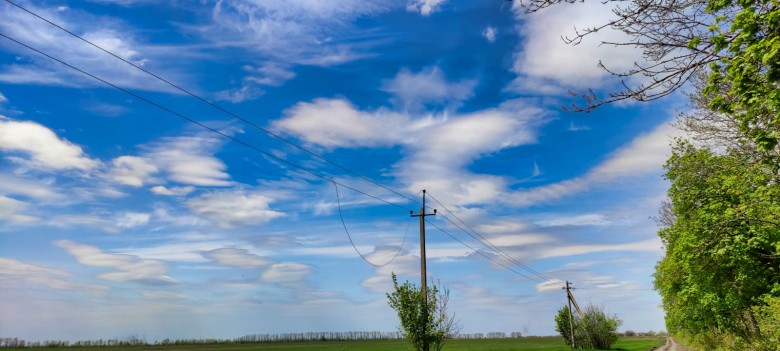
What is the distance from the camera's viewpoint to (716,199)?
2953 centimetres

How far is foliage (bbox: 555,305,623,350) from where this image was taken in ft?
238

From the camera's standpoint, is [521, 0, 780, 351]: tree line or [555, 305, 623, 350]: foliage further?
[555, 305, 623, 350]: foliage

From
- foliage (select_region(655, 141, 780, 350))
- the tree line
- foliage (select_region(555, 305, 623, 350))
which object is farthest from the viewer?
foliage (select_region(555, 305, 623, 350))

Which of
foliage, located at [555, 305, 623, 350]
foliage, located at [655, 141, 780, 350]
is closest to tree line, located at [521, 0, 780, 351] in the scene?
foliage, located at [655, 141, 780, 350]

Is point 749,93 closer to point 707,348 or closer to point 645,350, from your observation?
point 707,348

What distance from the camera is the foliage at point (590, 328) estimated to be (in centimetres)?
7250

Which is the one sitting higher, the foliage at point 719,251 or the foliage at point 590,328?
the foliage at point 719,251

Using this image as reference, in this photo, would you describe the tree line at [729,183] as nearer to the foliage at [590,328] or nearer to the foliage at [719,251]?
the foliage at [719,251]

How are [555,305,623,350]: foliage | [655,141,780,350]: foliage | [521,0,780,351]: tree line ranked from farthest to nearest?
1. [555,305,623,350]: foliage
2. [655,141,780,350]: foliage
3. [521,0,780,351]: tree line

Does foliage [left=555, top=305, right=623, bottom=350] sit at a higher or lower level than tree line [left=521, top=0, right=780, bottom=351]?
lower

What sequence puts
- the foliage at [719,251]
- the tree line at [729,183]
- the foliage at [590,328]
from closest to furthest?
1. the tree line at [729,183]
2. the foliage at [719,251]
3. the foliage at [590,328]

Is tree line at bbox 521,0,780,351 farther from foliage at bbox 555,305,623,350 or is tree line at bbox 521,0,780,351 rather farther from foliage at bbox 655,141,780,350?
foliage at bbox 555,305,623,350

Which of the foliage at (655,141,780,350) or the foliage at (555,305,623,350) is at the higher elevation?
the foliage at (655,141,780,350)

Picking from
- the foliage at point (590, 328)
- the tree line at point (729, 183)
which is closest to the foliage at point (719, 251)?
the tree line at point (729, 183)
